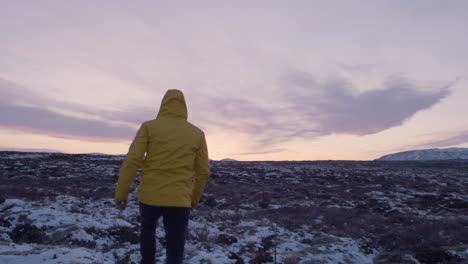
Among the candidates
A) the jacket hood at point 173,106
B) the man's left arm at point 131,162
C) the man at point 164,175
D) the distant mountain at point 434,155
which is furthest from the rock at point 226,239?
the distant mountain at point 434,155

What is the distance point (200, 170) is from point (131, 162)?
96cm

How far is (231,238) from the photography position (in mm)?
8953

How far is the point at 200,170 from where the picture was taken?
397 cm

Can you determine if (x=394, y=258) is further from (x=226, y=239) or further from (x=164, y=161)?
(x=164, y=161)

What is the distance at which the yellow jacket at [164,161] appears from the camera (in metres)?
3.51

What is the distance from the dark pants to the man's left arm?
12.4 inches

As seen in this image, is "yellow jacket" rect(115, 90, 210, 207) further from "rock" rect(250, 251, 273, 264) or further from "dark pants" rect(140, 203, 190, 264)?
"rock" rect(250, 251, 273, 264)

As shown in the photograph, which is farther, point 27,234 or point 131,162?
point 27,234

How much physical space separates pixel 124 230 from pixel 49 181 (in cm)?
1557

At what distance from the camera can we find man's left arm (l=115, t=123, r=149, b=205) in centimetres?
350

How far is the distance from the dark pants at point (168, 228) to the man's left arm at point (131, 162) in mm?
315

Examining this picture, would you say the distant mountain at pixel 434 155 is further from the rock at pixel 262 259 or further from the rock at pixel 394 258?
the rock at pixel 262 259

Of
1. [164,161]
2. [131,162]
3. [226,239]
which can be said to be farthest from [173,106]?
[226,239]

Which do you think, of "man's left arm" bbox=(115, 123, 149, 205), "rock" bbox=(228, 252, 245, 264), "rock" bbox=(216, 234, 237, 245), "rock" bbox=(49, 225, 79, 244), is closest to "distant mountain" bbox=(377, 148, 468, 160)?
"rock" bbox=(216, 234, 237, 245)
